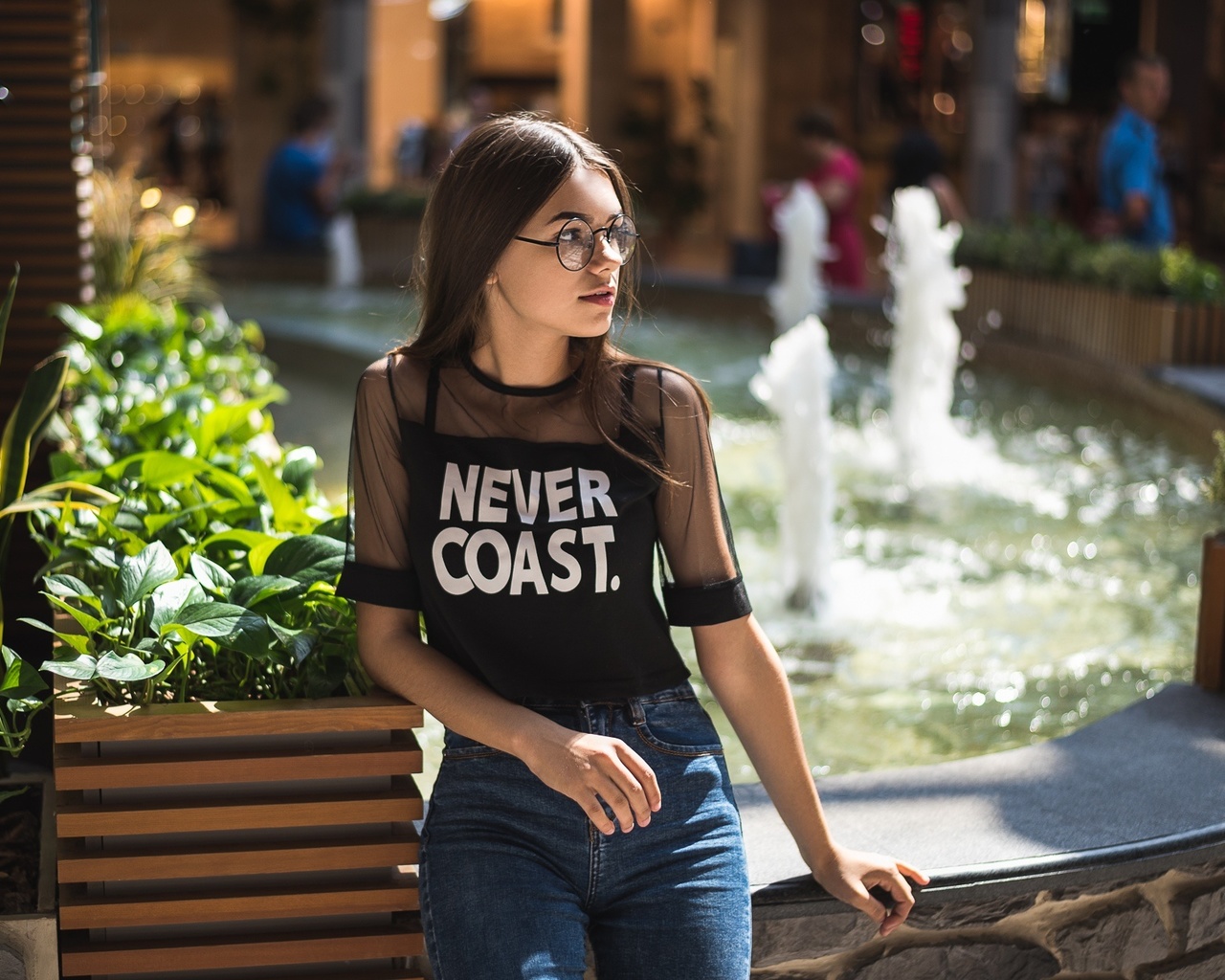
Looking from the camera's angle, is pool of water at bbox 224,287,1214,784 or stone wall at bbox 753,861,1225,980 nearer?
stone wall at bbox 753,861,1225,980

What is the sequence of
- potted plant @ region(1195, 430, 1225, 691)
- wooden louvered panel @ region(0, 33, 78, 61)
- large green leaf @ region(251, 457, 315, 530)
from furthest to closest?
wooden louvered panel @ region(0, 33, 78, 61)
potted plant @ region(1195, 430, 1225, 691)
large green leaf @ region(251, 457, 315, 530)

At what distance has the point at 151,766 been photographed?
5.98ft

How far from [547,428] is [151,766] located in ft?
2.09

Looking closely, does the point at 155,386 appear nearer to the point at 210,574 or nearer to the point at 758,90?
the point at 210,574

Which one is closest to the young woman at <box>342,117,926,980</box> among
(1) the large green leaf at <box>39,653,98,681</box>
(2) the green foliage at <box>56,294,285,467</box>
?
(1) the large green leaf at <box>39,653,98,681</box>

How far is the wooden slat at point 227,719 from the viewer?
182cm

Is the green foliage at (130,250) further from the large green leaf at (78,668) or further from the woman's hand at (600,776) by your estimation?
the woman's hand at (600,776)

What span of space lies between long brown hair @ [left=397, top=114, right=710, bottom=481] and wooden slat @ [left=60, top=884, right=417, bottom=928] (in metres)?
0.64

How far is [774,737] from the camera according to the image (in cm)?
195

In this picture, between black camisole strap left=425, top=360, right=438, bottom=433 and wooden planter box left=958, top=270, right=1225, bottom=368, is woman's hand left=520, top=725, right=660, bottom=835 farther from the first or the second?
wooden planter box left=958, top=270, right=1225, bottom=368

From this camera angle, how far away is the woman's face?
190 cm

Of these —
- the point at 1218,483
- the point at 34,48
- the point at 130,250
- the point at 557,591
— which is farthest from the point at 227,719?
the point at 130,250

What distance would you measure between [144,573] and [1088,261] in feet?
25.5

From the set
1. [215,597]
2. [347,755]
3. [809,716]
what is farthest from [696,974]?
[809,716]
